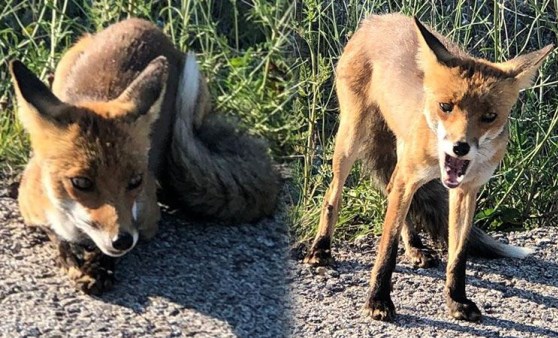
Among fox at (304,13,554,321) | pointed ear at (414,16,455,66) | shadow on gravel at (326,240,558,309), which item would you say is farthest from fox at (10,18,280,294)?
pointed ear at (414,16,455,66)

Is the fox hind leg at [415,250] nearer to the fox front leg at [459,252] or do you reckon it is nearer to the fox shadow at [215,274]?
the fox front leg at [459,252]

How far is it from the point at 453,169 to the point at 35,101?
1961 mm

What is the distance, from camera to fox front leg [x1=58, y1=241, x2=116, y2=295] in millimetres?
4730

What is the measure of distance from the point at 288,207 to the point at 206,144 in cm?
63

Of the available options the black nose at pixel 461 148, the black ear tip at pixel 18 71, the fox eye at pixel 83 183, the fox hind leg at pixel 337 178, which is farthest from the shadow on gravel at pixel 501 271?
the black ear tip at pixel 18 71

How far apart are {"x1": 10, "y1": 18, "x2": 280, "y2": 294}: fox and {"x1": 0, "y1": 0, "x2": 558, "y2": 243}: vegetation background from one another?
41 cm

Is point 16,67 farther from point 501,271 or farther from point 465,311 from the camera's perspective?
point 501,271

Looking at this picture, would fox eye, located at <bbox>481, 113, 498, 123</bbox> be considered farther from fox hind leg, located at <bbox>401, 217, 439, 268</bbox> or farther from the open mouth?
fox hind leg, located at <bbox>401, 217, 439, 268</bbox>

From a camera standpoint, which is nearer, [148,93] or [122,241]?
[122,241]

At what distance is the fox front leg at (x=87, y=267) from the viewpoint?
473cm

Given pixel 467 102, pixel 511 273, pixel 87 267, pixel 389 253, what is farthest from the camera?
pixel 511 273

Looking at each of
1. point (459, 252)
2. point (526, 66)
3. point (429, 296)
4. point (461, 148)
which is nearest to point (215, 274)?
point (429, 296)

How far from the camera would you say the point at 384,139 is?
5.70m

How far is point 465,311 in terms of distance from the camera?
15.8 feet
